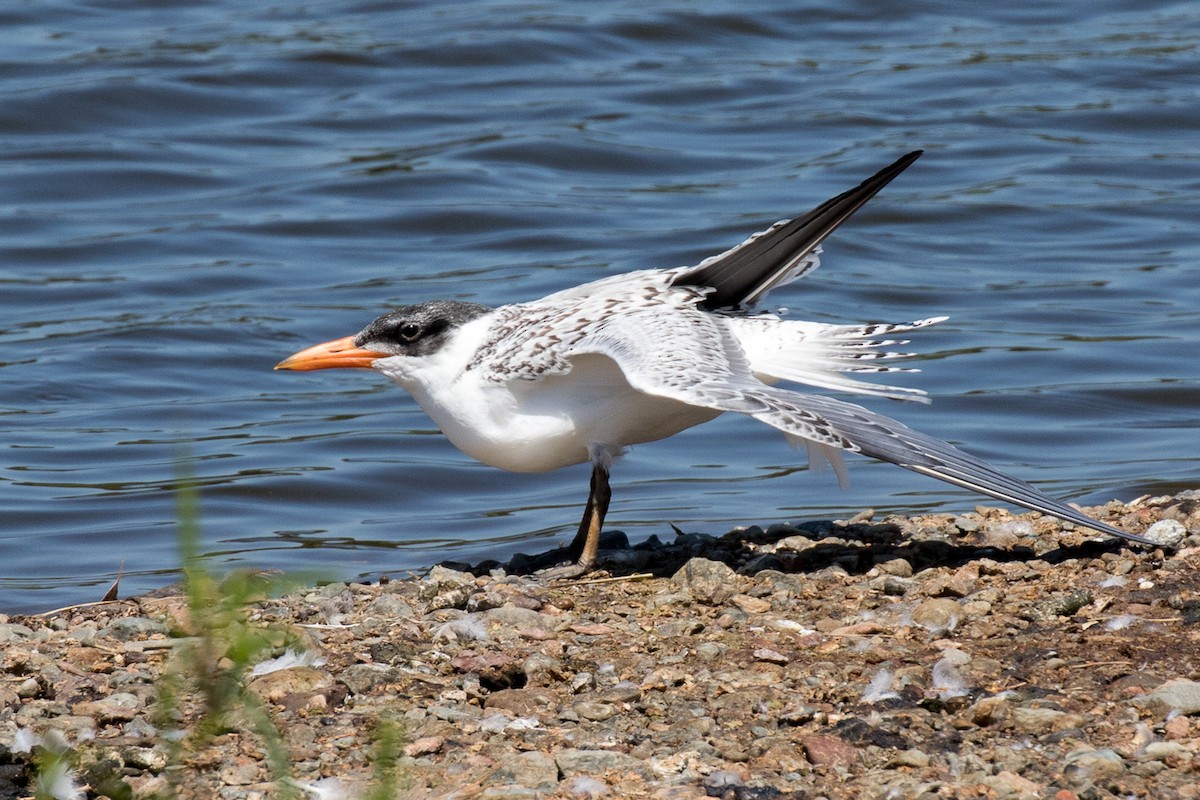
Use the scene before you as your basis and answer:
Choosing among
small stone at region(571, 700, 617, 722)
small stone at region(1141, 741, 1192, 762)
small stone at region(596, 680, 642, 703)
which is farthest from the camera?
small stone at region(596, 680, 642, 703)

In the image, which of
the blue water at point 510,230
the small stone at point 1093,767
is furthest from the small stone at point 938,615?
the blue water at point 510,230

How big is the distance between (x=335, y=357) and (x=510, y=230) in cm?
700

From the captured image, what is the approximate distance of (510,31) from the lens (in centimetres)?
1795

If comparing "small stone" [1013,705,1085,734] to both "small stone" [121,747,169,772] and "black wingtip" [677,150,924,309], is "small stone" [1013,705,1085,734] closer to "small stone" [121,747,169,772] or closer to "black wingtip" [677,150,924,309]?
"small stone" [121,747,169,772]

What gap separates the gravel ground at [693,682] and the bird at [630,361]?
43cm

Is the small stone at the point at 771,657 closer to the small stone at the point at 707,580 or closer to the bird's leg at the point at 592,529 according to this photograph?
the small stone at the point at 707,580

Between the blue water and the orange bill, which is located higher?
the orange bill

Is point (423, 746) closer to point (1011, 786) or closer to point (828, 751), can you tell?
point (828, 751)

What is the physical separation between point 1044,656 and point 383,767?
2.54 meters

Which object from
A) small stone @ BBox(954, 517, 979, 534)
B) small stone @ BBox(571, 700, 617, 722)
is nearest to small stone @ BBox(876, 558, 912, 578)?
small stone @ BBox(954, 517, 979, 534)

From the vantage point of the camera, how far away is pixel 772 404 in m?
5.59

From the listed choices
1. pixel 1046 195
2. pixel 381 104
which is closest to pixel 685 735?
pixel 1046 195

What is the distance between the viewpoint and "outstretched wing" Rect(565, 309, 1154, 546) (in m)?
5.51

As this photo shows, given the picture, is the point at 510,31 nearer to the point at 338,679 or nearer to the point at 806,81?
the point at 806,81
